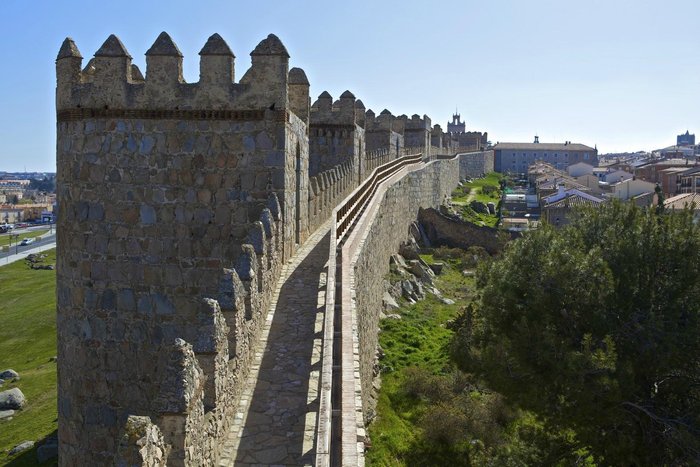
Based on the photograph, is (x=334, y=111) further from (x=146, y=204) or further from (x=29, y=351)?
(x=29, y=351)

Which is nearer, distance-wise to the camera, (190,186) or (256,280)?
(256,280)

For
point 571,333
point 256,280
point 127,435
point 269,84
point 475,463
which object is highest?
point 269,84

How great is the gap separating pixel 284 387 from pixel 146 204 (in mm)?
3968

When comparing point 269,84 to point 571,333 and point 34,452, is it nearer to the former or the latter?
point 571,333

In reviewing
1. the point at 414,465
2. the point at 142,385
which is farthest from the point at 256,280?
the point at 414,465

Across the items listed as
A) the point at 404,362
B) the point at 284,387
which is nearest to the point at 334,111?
the point at 404,362

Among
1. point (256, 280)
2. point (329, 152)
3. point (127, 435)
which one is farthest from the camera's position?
point (329, 152)

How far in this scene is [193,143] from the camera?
1058cm

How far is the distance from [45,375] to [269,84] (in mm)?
24147

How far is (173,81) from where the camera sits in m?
10.6

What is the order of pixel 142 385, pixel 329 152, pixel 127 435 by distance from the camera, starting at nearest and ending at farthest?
pixel 127 435, pixel 142 385, pixel 329 152

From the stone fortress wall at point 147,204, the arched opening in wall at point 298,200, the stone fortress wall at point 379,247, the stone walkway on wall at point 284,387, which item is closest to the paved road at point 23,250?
the stone fortress wall at point 379,247

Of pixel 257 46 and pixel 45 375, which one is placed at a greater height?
pixel 257 46

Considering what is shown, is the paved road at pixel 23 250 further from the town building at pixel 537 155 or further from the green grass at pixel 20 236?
the town building at pixel 537 155
